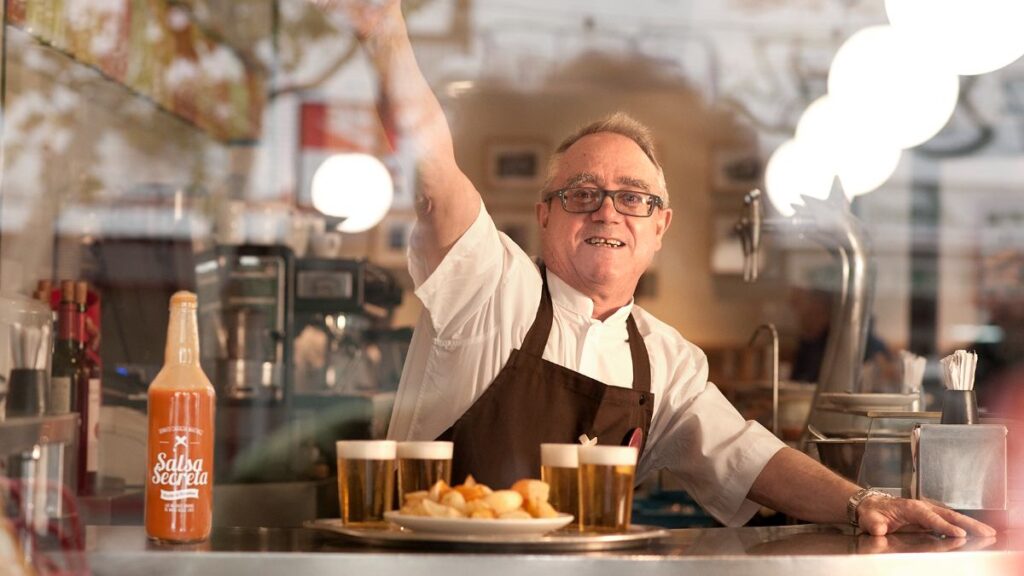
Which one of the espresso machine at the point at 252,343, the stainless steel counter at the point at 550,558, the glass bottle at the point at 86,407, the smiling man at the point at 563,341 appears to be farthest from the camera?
the espresso machine at the point at 252,343

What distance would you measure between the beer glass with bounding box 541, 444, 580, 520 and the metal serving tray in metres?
0.03

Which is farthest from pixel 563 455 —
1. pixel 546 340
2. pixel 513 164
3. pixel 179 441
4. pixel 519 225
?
pixel 513 164

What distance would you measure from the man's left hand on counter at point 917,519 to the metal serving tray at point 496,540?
40cm

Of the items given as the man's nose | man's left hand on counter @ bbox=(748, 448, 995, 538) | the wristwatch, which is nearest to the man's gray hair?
the man's nose

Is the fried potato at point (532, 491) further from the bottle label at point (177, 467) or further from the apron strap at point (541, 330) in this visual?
the apron strap at point (541, 330)

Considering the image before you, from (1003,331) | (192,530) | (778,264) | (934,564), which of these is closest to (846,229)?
(934,564)

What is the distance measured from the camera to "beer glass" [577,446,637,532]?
1.47 meters

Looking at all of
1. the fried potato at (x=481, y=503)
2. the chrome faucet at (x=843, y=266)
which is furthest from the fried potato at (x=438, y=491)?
the chrome faucet at (x=843, y=266)

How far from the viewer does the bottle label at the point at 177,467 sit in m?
1.46

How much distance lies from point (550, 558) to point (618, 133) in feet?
3.76

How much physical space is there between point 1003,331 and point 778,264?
4.16 ft

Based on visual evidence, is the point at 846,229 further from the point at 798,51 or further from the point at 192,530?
the point at 798,51

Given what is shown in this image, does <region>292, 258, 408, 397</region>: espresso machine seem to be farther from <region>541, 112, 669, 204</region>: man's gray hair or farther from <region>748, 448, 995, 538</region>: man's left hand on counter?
<region>748, 448, 995, 538</region>: man's left hand on counter

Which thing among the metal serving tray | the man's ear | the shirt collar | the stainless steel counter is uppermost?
the man's ear
